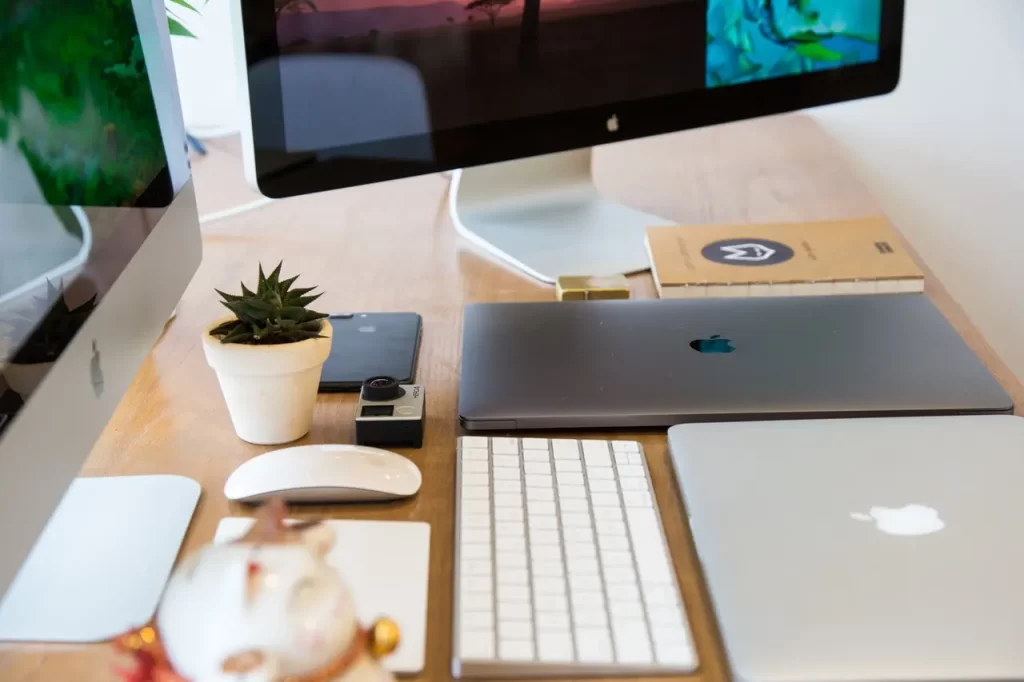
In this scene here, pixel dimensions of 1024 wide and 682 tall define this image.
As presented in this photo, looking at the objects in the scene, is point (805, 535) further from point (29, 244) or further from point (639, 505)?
point (29, 244)

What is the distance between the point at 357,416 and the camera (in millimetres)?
621

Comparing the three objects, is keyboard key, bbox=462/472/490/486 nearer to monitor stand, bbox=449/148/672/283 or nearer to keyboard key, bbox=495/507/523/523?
keyboard key, bbox=495/507/523/523

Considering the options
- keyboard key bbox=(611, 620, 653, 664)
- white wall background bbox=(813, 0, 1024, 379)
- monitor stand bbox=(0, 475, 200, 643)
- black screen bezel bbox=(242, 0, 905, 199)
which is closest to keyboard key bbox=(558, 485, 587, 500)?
keyboard key bbox=(611, 620, 653, 664)

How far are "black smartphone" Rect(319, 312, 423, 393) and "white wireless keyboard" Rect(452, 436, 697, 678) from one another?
128 mm

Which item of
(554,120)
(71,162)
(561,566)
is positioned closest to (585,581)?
(561,566)

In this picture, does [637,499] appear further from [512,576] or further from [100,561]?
[100,561]

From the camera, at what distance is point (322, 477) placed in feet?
1.82

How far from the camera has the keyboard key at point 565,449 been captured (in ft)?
1.92

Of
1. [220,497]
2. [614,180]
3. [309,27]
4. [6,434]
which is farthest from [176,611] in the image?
[614,180]

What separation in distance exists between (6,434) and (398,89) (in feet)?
1.40

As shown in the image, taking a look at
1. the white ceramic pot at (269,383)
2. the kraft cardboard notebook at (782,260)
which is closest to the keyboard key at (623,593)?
the white ceramic pot at (269,383)

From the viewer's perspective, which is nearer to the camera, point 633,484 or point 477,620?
point 477,620

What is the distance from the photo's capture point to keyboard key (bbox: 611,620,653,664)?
0.43m

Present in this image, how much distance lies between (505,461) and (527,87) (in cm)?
36
